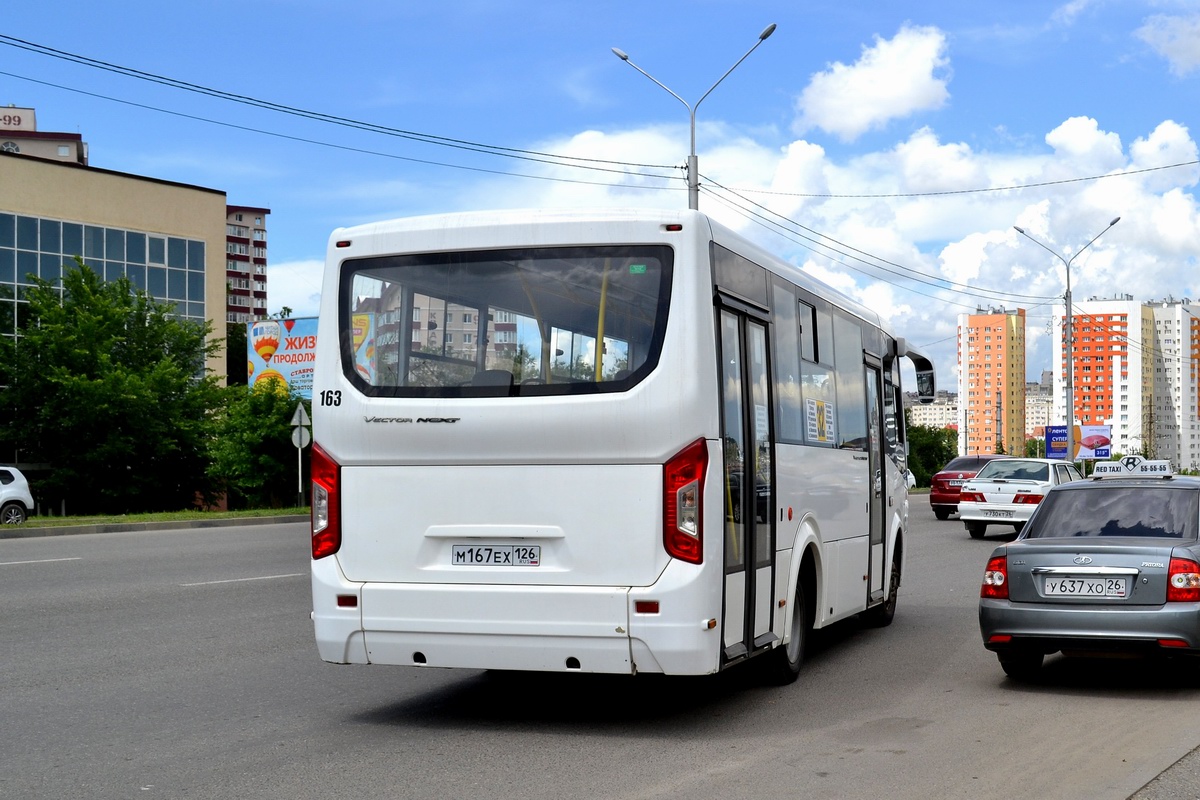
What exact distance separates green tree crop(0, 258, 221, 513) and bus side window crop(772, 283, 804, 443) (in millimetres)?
38225

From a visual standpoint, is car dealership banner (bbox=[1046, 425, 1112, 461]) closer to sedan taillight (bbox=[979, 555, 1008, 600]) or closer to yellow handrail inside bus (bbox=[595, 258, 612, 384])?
sedan taillight (bbox=[979, 555, 1008, 600])

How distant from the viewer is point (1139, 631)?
8422 mm

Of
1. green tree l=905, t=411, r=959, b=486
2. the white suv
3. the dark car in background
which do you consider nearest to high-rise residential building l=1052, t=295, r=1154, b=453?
green tree l=905, t=411, r=959, b=486

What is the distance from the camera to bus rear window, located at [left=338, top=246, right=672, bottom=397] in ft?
24.3

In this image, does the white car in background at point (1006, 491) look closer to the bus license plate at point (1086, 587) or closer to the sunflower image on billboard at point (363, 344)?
the bus license plate at point (1086, 587)

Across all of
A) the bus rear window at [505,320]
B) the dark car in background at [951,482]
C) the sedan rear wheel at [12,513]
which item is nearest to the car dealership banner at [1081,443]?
the dark car in background at [951,482]

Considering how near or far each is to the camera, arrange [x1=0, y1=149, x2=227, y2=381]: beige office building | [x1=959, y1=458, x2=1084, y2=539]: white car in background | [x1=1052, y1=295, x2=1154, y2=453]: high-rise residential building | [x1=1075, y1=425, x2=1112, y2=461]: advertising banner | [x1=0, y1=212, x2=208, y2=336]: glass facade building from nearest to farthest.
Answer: [x1=959, y1=458, x2=1084, y2=539]: white car in background < [x1=0, y1=212, x2=208, y2=336]: glass facade building < [x1=0, y1=149, x2=227, y2=381]: beige office building < [x1=1075, y1=425, x2=1112, y2=461]: advertising banner < [x1=1052, y1=295, x2=1154, y2=453]: high-rise residential building

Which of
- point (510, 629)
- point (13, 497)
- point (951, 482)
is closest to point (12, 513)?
point (13, 497)

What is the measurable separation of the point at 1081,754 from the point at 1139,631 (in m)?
1.71

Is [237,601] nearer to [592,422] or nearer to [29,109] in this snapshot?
[592,422]

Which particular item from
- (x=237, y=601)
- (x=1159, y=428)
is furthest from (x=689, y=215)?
(x=1159, y=428)

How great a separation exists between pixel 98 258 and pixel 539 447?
5254cm

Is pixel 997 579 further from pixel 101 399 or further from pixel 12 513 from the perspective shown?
pixel 101 399

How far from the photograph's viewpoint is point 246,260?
153000 millimetres
